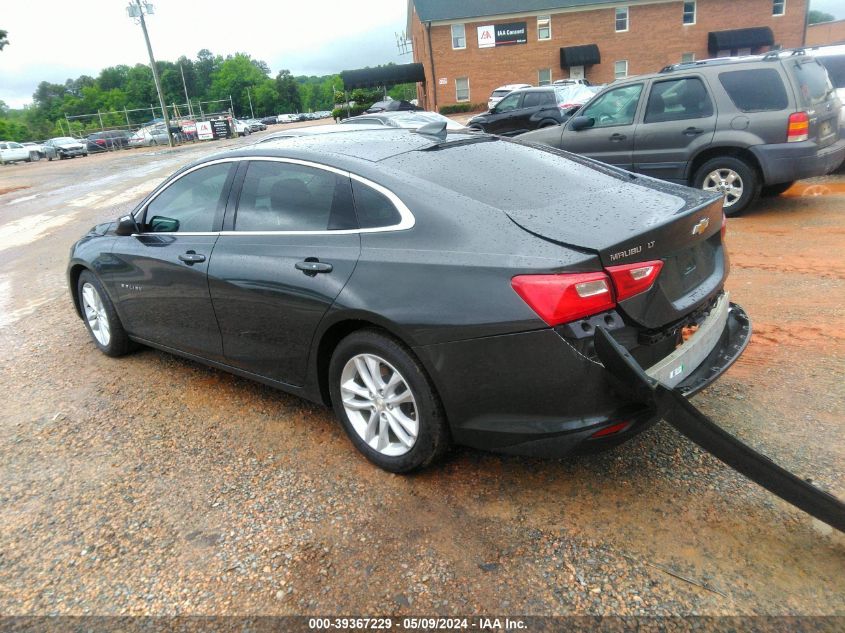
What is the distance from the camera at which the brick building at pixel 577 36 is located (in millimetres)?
43219

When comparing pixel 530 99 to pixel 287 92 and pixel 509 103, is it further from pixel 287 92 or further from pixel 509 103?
pixel 287 92

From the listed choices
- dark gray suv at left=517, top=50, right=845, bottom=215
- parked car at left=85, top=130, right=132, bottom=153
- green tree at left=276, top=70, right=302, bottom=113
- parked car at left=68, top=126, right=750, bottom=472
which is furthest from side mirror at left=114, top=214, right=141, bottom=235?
green tree at left=276, top=70, right=302, bottom=113

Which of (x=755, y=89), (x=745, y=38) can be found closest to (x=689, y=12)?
(x=745, y=38)

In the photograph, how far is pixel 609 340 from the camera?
253cm

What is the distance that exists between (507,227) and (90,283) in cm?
379

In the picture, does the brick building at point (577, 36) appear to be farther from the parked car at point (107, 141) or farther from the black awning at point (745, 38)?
the parked car at point (107, 141)

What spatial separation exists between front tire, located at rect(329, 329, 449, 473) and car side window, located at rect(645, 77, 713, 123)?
21.3 feet

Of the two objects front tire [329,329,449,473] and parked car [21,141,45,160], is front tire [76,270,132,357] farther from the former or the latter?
parked car [21,141,45,160]

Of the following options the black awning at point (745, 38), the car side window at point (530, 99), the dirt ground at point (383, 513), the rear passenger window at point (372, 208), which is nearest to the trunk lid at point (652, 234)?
the rear passenger window at point (372, 208)

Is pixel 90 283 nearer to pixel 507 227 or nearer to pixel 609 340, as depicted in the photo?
pixel 507 227

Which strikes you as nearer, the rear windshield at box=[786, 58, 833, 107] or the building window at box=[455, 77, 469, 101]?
the rear windshield at box=[786, 58, 833, 107]

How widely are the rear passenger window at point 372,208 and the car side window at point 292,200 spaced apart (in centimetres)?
5

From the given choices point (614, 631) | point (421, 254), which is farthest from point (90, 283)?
point (614, 631)

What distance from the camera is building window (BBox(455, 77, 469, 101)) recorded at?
1769 inches
